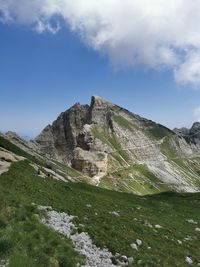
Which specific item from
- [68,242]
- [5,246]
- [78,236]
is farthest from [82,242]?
[5,246]

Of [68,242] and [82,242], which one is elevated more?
[82,242]

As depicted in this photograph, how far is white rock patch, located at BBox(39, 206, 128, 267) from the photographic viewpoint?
21922 mm

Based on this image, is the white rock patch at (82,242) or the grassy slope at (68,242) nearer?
the grassy slope at (68,242)

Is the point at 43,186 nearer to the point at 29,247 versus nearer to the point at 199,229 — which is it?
the point at 199,229

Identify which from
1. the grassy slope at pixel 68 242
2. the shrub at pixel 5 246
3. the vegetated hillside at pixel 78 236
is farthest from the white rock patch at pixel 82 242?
the shrub at pixel 5 246

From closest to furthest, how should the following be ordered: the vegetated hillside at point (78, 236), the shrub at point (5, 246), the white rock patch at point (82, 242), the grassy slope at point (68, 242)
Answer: the shrub at point (5, 246), the vegetated hillside at point (78, 236), the grassy slope at point (68, 242), the white rock patch at point (82, 242)

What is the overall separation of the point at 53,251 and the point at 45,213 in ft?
25.7

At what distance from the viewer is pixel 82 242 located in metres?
23.7

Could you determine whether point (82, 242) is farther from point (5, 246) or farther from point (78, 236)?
point (5, 246)

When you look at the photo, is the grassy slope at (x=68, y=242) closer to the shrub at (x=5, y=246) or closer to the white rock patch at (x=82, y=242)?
the shrub at (x=5, y=246)

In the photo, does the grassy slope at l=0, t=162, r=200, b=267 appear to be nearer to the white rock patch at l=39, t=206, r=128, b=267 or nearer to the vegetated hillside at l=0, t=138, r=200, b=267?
the vegetated hillside at l=0, t=138, r=200, b=267

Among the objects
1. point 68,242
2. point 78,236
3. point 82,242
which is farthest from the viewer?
point 78,236

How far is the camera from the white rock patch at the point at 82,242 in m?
21.9

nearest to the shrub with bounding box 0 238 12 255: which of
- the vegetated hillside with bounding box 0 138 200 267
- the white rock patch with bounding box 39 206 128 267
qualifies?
the vegetated hillside with bounding box 0 138 200 267
